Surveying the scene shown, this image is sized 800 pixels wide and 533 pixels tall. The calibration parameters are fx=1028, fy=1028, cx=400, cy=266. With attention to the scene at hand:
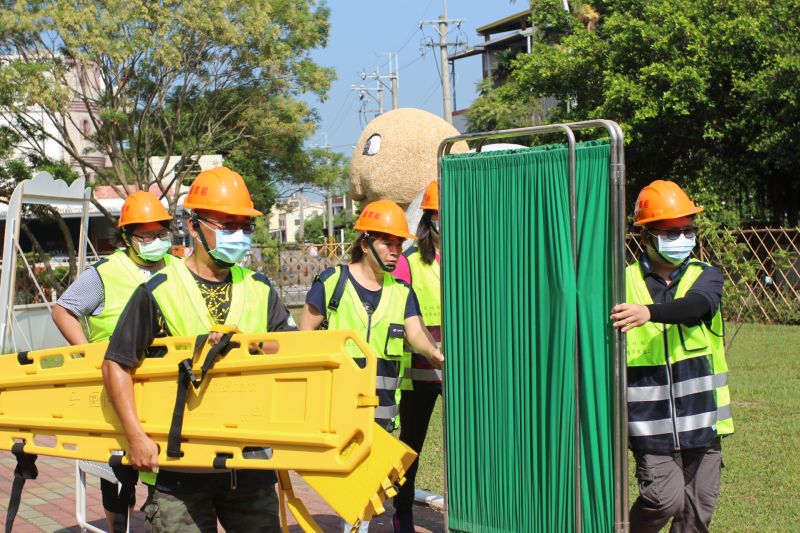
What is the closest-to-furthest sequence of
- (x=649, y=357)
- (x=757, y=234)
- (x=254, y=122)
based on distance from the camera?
(x=649, y=357) < (x=757, y=234) < (x=254, y=122)

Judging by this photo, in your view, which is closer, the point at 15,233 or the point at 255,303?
the point at 255,303

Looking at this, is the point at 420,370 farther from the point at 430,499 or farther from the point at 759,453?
the point at 759,453

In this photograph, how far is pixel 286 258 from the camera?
97.2 ft

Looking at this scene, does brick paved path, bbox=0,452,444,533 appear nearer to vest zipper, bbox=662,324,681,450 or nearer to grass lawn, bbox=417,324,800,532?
grass lawn, bbox=417,324,800,532

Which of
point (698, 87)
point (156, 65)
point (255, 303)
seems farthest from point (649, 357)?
point (156, 65)

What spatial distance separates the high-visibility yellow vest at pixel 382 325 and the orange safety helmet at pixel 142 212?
4.41ft

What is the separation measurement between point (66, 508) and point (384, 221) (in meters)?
3.55

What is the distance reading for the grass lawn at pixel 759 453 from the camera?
6.14 meters

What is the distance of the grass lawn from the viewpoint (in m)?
6.14

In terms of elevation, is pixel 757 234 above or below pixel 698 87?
below

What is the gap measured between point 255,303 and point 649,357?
177 cm

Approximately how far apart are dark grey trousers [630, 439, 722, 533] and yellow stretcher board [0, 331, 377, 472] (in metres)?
1.70

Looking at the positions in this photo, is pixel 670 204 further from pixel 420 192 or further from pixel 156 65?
pixel 156 65

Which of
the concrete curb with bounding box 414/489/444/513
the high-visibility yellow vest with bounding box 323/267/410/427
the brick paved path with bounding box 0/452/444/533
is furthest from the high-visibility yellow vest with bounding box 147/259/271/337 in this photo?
the concrete curb with bounding box 414/489/444/513
